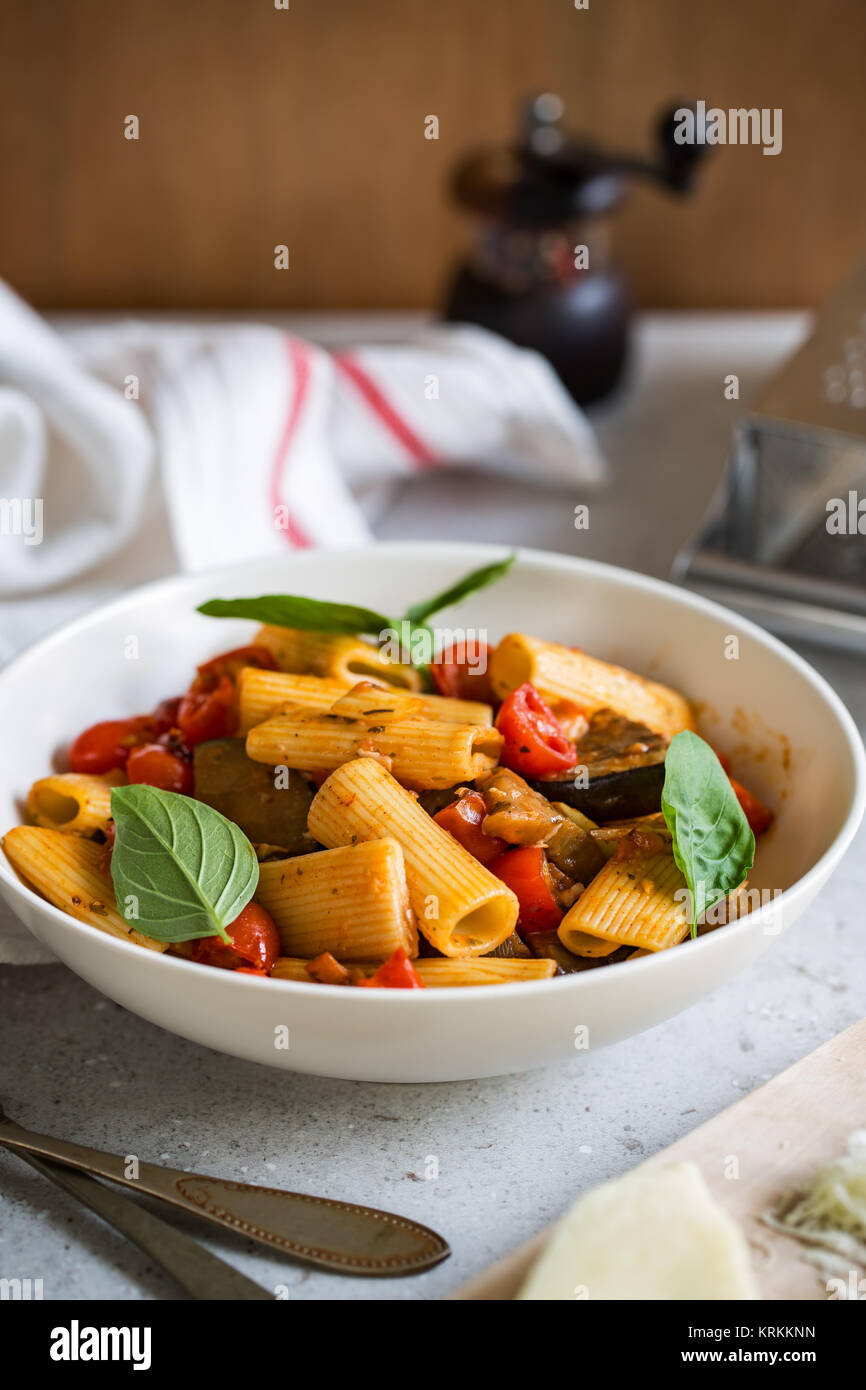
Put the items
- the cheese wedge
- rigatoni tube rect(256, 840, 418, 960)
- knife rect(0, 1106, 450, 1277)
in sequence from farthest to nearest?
rigatoni tube rect(256, 840, 418, 960), knife rect(0, 1106, 450, 1277), the cheese wedge

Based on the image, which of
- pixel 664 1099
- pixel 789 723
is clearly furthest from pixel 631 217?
pixel 664 1099

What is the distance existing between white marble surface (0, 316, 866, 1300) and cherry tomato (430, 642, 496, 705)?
1.22ft

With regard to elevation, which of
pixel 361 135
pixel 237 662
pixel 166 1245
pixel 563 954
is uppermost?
pixel 361 135

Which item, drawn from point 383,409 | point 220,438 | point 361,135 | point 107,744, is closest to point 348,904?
point 107,744

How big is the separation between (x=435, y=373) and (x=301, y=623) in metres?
0.82

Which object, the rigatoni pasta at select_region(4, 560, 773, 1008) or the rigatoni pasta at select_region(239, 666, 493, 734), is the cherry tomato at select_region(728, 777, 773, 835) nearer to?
the rigatoni pasta at select_region(4, 560, 773, 1008)

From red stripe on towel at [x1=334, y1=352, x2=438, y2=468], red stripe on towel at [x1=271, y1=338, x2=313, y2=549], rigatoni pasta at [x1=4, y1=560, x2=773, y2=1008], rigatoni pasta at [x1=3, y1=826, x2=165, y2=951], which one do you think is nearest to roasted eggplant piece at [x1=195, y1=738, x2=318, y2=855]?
rigatoni pasta at [x1=4, y1=560, x2=773, y2=1008]

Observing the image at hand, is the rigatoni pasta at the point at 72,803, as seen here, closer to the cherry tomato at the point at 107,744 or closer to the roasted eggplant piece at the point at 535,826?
the cherry tomato at the point at 107,744

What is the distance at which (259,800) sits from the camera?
3.99 ft

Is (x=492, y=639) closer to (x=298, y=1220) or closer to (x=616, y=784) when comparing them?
(x=616, y=784)

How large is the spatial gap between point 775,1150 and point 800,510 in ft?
3.31

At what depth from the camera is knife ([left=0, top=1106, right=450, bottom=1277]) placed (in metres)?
0.96

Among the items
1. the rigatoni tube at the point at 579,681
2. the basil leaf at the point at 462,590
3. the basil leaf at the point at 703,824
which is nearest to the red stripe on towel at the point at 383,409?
the basil leaf at the point at 462,590
